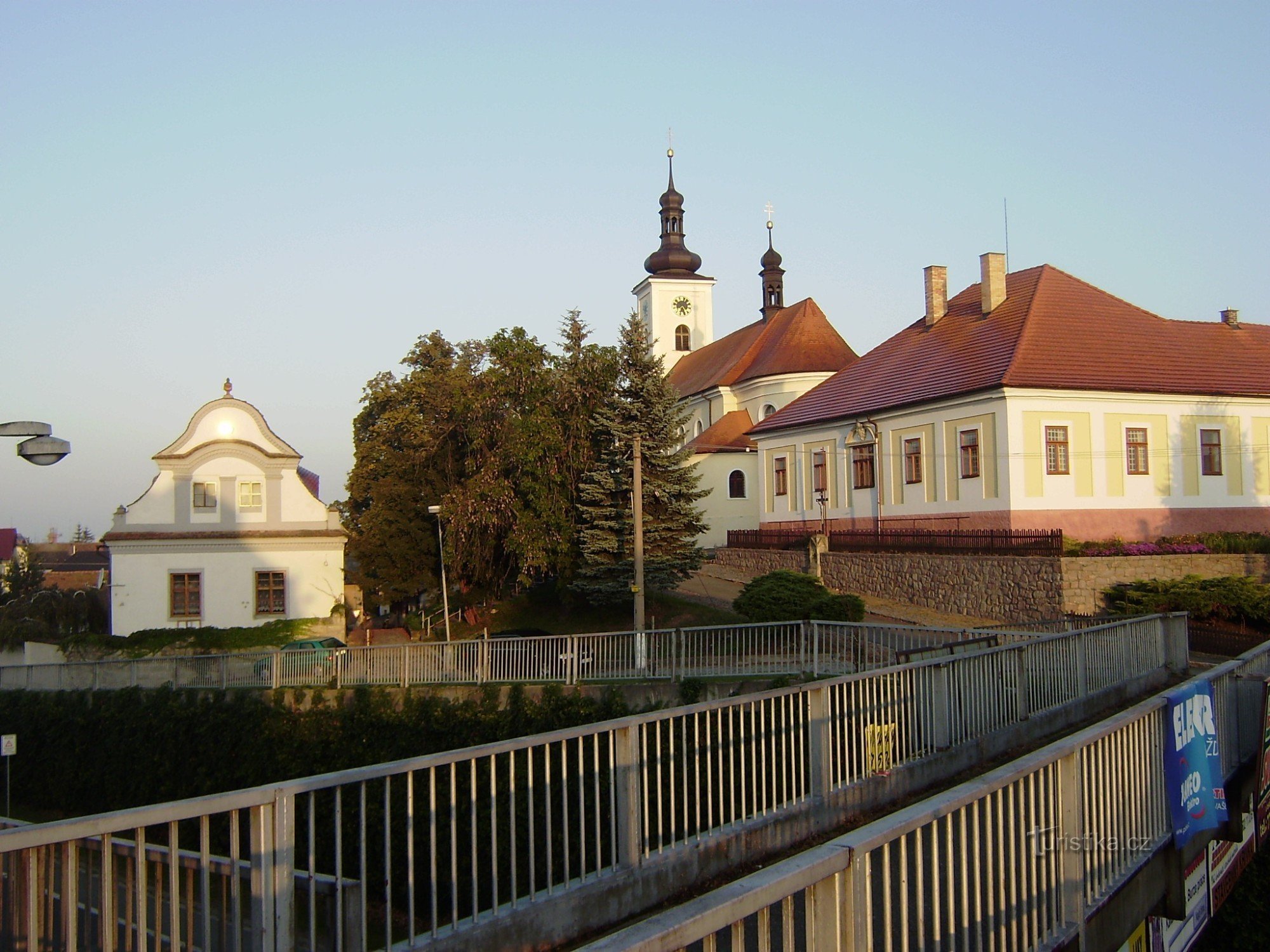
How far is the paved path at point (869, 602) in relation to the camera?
29922mm

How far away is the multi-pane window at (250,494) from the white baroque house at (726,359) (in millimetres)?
14845

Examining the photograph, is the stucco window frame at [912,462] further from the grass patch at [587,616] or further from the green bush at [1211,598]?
the green bush at [1211,598]

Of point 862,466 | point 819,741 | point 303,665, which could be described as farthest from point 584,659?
point 862,466

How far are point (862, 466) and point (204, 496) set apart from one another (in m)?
23.2

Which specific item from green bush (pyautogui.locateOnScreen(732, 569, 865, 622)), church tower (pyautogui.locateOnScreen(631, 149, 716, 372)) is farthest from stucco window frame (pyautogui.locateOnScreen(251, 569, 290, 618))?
church tower (pyautogui.locateOnScreen(631, 149, 716, 372))

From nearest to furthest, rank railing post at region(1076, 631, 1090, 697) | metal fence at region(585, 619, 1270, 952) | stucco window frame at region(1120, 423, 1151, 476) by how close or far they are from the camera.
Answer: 1. metal fence at region(585, 619, 1270, 952)
2. railing post at region(1076, 631, 1090, 697)
3. stucco window frame at region(1120, 423, 1151, 476)

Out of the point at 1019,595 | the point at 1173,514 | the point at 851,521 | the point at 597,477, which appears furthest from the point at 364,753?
the point at 1173,514

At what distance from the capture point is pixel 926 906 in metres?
4.80

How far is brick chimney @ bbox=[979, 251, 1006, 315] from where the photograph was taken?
127ft

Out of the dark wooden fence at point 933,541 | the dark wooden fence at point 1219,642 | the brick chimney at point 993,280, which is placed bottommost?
the dark wooden fence at point 1219,642

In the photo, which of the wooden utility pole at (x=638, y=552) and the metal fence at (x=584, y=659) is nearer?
the metal fence at (x=584, y=659)

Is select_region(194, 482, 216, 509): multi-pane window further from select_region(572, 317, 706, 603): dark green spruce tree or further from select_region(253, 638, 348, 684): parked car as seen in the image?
select_region(253, 638, 348, 684): parked car

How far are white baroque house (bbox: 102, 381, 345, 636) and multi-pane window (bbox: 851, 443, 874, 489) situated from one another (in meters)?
18.7

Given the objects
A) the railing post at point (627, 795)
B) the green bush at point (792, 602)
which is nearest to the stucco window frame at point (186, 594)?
the green bush at point (792, 602)
